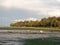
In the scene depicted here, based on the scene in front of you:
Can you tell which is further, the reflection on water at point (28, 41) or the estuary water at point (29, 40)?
the estuary water at point (29, 40)

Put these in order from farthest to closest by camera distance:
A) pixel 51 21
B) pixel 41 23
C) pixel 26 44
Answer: pixel 41 23 → pixel 51 21 → pixel 26 44

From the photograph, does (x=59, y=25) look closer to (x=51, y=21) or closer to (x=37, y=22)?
(x=51, y=21)

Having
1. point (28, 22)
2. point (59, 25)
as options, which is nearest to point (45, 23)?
point (59, 25)

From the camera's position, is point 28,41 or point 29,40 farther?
point 29,40

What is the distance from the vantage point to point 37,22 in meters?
182

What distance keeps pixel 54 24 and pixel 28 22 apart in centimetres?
4514

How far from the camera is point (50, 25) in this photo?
161250 mm

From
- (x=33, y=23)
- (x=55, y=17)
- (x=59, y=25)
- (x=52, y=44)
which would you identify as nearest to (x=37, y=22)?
(x=33, y=23)

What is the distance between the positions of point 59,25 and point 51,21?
1116cm

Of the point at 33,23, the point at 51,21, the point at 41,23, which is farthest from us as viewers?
the point at 33,23

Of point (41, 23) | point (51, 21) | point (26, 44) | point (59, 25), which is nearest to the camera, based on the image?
point (26, 44)

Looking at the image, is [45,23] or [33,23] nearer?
[45,23]

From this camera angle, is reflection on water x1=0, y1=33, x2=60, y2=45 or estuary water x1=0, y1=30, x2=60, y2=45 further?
estuary water x1=0, y1=30, x2=60, y2=45

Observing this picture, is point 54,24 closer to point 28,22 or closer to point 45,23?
point 45,23
